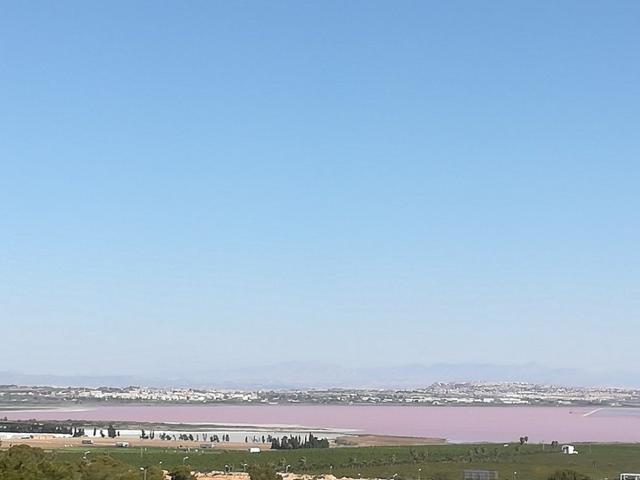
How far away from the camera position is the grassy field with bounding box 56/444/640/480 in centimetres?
6969

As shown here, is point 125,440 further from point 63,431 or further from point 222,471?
point 222,471

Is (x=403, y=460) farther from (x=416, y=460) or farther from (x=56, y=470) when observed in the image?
(x=56, y=470)

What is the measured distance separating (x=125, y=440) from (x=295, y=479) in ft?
152

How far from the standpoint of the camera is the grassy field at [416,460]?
69.7 m

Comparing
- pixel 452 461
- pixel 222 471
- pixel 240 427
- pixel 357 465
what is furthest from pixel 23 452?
pixel 240 427

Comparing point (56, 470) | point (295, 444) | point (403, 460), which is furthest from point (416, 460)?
point (56, 470)

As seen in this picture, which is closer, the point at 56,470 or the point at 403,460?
the point at 56,470

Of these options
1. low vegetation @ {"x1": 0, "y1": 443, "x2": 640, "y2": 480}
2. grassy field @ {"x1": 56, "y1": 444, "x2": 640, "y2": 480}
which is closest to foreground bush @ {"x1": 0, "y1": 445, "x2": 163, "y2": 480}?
low vegetation @ {"x1": 0, "y1": 443, "x2": 640, "y2": 480}

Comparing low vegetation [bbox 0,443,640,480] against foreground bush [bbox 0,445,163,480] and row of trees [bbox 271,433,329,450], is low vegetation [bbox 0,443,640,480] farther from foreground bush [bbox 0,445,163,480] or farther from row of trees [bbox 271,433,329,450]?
foreground bush [bbox 0,445,163,480]

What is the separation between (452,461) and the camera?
79438 mm

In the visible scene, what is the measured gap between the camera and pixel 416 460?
78750mm

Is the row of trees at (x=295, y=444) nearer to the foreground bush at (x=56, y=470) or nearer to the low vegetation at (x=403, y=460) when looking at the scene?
the low vegetation at (x=403, y=460)

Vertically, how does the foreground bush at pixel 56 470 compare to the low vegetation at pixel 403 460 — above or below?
above

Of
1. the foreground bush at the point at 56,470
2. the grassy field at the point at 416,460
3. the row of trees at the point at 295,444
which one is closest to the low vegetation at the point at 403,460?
the grassy field at the point at 416,460
